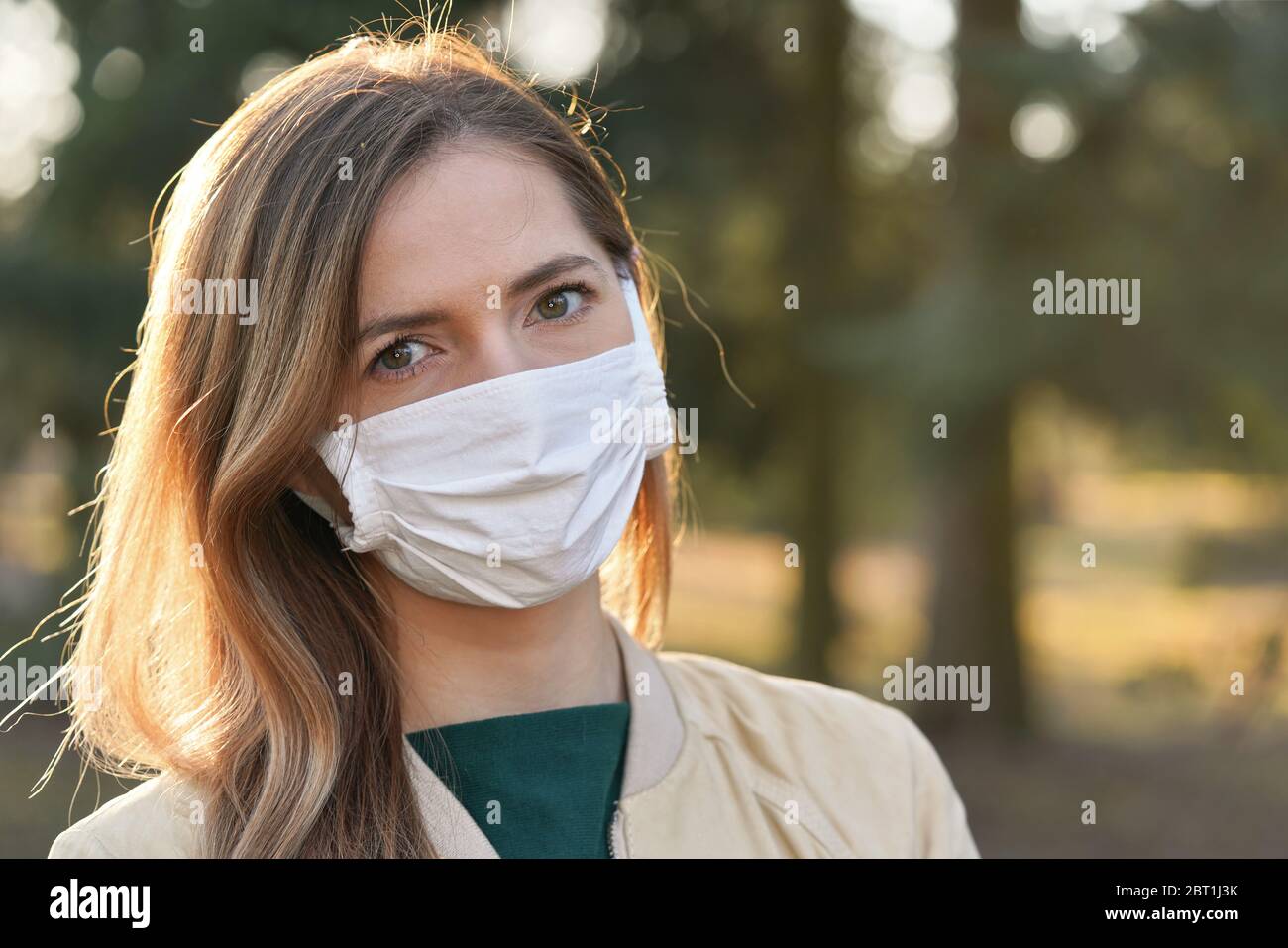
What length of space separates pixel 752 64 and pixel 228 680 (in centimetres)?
854

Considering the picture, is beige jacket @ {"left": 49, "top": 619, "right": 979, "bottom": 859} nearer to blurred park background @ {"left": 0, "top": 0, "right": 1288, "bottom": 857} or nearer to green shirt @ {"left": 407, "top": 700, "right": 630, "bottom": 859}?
green shirt @ {"left": 407, "top": 700, "right": 630, "bottom": 859}

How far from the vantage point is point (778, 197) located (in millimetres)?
10117

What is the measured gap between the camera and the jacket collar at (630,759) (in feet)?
6.77

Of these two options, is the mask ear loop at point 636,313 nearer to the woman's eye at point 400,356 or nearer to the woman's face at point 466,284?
the woman's face at point 466,284

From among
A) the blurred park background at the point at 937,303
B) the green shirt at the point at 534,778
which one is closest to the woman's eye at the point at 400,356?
the green shirt at the point at 534,778

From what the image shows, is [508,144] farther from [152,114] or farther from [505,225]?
[152,114]

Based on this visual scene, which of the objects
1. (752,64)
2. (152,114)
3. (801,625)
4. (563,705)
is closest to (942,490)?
(801,625)

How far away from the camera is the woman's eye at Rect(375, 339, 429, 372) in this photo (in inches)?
82.4

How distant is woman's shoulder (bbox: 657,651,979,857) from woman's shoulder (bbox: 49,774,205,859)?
90 centimetres

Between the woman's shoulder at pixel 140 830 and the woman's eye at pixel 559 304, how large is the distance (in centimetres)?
100

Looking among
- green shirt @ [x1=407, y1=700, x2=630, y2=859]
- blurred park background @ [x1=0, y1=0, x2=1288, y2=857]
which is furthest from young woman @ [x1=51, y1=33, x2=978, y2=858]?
blurred park background @ [x1=0, y1=0, x2=1288, y2=857]

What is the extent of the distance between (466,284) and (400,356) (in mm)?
177

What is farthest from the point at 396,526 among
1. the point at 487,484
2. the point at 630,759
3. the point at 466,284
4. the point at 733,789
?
the point at 733,789

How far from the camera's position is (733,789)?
2.31 metres
